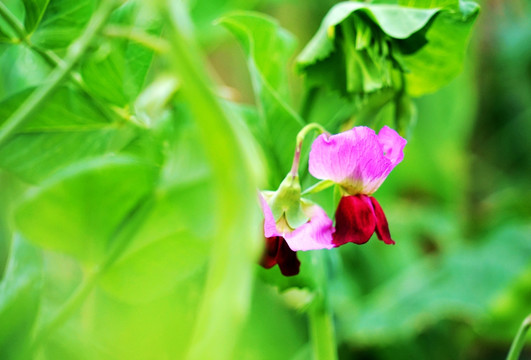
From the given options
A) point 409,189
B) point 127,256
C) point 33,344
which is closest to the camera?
point 33,344

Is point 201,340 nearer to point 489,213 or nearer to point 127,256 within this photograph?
point 127,256

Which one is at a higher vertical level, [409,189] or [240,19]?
[240,19]

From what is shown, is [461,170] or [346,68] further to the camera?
[461,170]

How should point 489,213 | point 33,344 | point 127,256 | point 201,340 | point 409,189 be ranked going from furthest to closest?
point 409,189 → point 489,213 → point 127,256 → point 33,344 → point 201,340

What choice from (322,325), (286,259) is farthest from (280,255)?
(322,325)

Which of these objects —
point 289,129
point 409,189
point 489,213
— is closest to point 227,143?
point 289,129

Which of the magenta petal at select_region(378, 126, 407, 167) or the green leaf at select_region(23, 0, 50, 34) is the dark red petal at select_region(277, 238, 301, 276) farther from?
the green leaf at select_region(23, 0, 50, 34)

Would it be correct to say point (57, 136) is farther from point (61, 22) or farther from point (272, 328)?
point (272, 328)

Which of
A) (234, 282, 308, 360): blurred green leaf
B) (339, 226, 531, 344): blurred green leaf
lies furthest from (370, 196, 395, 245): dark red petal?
(339, 226, 531, 344): blurred green leaf
